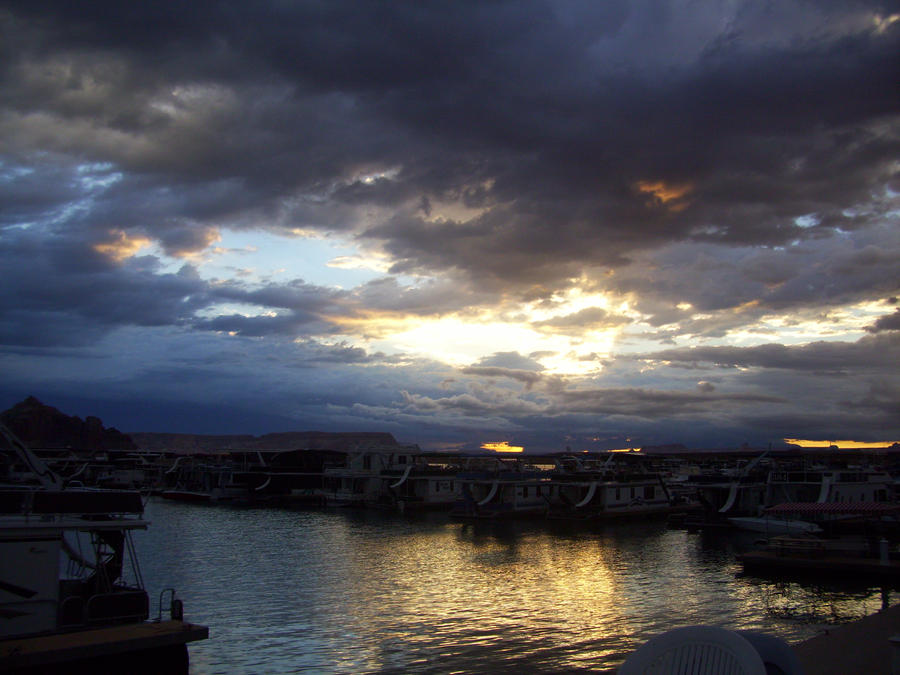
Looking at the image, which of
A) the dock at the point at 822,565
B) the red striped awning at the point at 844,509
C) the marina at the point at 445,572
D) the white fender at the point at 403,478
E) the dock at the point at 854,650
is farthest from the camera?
the white fender at the point at 403,478

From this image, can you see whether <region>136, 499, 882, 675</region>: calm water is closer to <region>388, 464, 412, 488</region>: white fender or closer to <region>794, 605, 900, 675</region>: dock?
<region>794, 605, 900, 675</region>: dock

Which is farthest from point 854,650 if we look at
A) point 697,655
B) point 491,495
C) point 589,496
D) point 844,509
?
point 491,495

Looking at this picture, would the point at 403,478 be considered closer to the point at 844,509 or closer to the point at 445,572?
the point at 445,572

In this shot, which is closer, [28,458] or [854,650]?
[854,650]

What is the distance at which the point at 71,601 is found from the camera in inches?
657

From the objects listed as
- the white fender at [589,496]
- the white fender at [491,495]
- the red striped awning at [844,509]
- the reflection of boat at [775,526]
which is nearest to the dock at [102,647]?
the red striped awning at [844,509]

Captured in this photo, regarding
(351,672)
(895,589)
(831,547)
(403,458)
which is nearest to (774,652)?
(351,672)

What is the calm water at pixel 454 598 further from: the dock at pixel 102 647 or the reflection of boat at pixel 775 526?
the dock at pixel 102 647

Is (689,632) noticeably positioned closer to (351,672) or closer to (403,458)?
(351,672)

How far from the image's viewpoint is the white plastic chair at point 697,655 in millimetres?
5648

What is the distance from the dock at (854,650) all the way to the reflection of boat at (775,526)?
109ft

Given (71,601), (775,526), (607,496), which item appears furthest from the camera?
(607,496)

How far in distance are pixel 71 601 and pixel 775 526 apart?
46.6m

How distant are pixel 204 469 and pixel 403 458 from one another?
94.3 feet
